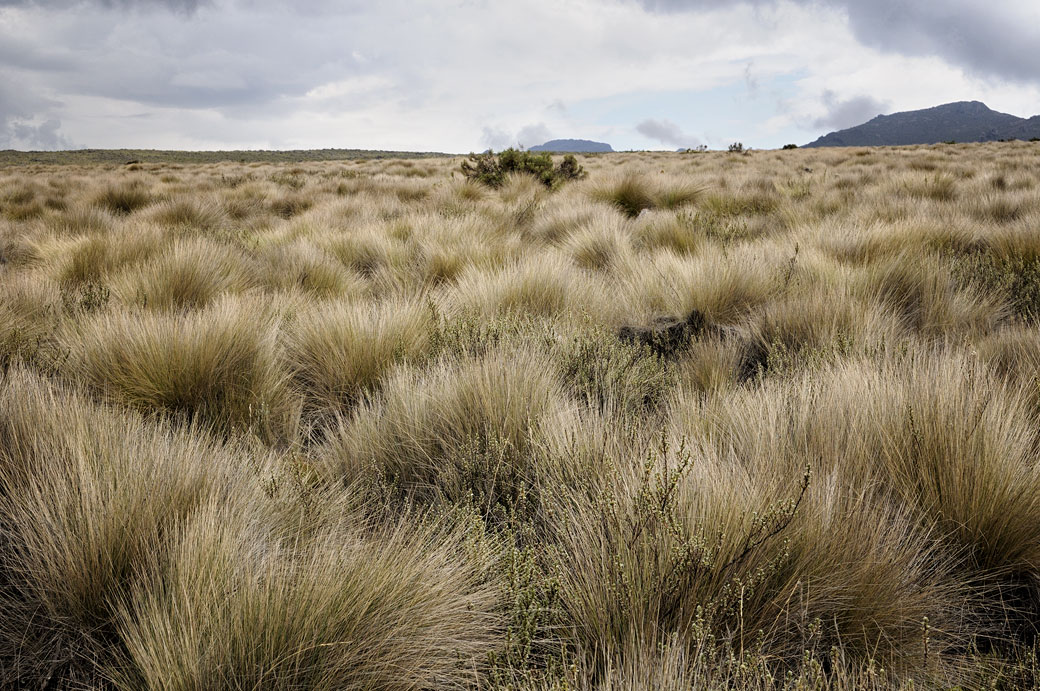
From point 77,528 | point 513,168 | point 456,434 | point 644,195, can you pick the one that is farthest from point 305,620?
point 513,168

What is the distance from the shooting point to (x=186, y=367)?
2.42 m

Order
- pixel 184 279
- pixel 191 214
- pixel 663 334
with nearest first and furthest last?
pixel 663 334 → pixel 184 279 → pixel 191 214

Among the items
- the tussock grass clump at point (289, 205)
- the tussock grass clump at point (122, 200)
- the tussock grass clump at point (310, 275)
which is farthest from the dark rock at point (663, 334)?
the tussock grass clump at point (122, 200)

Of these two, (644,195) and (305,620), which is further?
(644,195)

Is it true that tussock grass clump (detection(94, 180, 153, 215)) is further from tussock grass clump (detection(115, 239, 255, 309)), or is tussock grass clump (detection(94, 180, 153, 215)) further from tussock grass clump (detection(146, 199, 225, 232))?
tussock grass clump (detection(115, 239, 255, 309))

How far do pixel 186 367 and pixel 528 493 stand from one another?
1.78 m

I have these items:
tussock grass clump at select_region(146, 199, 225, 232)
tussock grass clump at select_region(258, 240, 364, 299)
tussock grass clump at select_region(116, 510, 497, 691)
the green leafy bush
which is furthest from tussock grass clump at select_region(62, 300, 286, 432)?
the green leafy bush

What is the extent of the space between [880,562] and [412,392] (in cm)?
164

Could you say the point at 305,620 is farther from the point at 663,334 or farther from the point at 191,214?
the point at 191,214

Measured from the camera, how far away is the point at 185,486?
4.89 feet

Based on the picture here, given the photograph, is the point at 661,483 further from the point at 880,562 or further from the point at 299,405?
the point at 299,405

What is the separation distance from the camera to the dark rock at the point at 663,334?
3.05 metres

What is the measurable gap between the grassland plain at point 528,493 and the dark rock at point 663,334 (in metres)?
0.03

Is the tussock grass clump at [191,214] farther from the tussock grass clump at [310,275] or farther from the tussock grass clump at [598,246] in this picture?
the tussock grass clump at [598,246]
